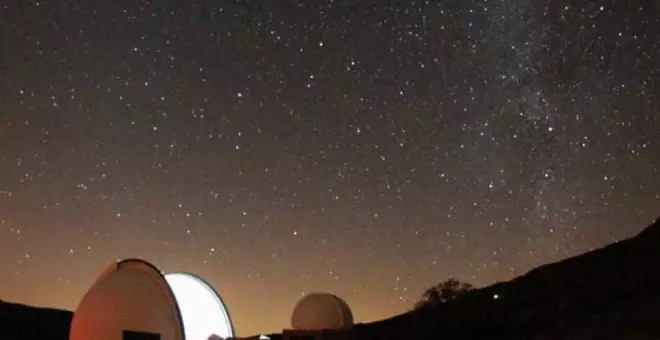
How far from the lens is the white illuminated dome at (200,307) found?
13516 millimetres

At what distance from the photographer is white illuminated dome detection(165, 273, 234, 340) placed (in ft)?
44.3

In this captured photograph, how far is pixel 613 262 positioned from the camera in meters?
17.5

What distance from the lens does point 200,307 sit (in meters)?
13.8

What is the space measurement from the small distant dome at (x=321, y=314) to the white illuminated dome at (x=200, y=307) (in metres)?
2.00

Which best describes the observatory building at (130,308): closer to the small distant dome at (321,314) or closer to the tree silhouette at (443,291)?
the small distant dome at (321,314)

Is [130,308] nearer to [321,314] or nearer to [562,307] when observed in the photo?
[321,314]

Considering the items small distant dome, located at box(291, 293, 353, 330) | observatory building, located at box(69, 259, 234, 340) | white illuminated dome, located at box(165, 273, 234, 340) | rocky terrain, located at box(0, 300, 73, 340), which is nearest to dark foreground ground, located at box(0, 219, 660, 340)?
rocky terrain, located at box(0, 300, 73, 340)

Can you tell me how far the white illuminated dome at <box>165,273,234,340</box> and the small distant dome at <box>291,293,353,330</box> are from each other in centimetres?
200

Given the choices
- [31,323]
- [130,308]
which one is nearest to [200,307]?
[130,308]

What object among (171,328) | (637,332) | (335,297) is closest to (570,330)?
(637,332)

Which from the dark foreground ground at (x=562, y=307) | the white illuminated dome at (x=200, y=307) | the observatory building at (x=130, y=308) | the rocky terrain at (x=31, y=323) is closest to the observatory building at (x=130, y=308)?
the observatory building at (x=130, y=308)

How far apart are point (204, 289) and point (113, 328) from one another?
4417mm

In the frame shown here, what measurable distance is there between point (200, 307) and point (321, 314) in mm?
2847

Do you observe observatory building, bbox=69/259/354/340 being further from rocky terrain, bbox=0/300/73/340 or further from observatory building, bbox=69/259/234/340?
rocky terrain, bbox=0/300/73/340
